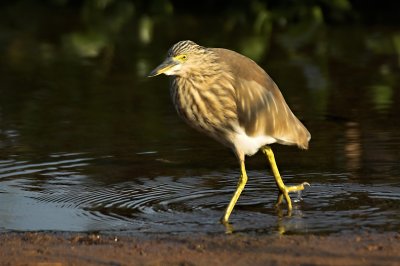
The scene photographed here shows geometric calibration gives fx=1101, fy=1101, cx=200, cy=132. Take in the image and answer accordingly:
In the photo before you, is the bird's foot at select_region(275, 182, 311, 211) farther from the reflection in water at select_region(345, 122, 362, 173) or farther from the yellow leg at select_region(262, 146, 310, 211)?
the reflection in water at select_region(345, 122, 362, 173)

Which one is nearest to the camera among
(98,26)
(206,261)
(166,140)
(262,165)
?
(206,261)

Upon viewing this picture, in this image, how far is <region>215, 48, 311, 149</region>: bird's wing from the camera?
320 inches

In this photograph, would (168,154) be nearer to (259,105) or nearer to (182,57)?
(259,105)

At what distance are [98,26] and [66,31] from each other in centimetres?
72

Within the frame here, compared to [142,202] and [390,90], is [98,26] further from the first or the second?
[142,202]

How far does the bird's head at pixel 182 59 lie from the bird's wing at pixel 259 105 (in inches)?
11.5

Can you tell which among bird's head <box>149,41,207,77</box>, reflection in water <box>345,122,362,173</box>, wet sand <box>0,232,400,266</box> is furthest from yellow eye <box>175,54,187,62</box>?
reflection in water <box>345,122,362,173</box>

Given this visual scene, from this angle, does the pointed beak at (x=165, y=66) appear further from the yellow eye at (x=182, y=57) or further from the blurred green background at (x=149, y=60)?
the blurred green background at (x=149, y=60)

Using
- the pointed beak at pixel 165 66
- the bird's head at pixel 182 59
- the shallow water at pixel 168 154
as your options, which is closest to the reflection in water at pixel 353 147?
the shallow water at pixel 168 154

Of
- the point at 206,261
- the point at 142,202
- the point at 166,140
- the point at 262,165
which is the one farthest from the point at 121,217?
the point at 166,140

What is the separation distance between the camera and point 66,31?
59.3 ft

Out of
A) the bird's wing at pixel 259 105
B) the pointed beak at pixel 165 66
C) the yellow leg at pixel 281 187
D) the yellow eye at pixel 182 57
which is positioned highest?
the yellow eye at pixel 182 57

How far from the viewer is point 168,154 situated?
977 centimetres

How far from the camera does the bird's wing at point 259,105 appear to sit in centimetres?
813
